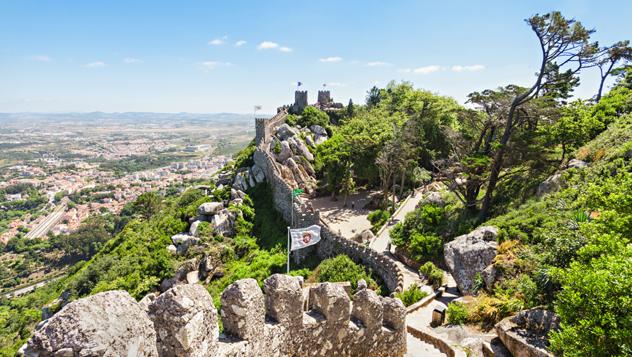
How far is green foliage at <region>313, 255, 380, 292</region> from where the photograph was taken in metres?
16.4

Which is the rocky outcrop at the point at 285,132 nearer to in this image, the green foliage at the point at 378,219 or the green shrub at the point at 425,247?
the green foliage at the point at 378,219

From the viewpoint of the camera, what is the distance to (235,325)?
14.5 ft

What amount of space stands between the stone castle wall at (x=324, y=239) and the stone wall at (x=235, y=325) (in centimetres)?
795

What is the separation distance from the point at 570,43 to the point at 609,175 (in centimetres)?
617

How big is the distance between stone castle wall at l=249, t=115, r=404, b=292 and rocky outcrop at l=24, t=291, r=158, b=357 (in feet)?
42.3

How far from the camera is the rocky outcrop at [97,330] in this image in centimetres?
267

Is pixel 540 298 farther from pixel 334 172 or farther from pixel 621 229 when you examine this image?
pixel 334 172

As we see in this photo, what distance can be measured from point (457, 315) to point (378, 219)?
15034 millimetres

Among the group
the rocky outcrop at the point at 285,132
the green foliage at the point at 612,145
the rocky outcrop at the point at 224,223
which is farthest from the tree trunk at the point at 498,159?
the rocky outcrop at the point at 285,132

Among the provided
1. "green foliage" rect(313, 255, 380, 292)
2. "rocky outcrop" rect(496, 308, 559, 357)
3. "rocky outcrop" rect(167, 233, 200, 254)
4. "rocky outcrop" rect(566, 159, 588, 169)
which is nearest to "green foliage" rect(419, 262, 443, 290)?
"green foliage" rect(313, 255, 380, 292)

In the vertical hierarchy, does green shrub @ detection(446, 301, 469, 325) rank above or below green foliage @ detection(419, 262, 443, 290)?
above

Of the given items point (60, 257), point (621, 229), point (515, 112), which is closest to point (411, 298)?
point (621, 229)

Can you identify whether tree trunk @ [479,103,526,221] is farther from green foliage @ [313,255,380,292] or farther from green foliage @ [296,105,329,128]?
green foliage @ [296,105,329,128]

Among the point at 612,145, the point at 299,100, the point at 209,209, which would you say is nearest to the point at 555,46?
the point at 612,145
